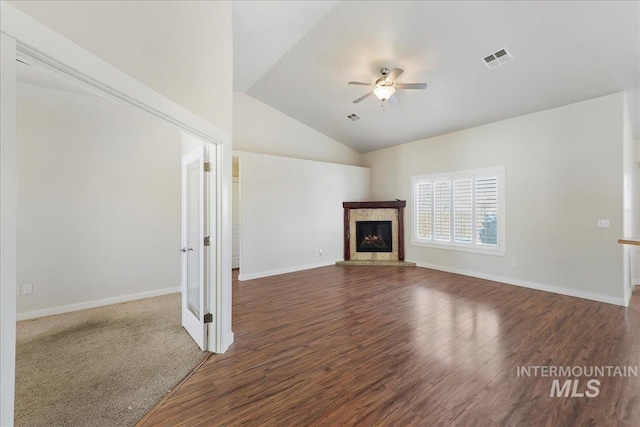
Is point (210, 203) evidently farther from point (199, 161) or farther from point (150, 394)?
point (150, 394)

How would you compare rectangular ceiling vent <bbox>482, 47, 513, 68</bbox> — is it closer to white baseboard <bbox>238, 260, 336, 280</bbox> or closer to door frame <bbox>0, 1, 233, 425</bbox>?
door frame <bbox>0, 1, 233, 425</bbox>

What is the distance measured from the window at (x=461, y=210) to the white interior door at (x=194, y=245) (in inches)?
200

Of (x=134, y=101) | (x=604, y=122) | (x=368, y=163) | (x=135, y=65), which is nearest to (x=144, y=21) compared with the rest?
(x=135, y=65)

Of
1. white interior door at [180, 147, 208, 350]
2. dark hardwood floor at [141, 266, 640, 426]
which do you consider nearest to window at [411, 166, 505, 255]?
dark hardwood floor at [141, 266, 640, 426]

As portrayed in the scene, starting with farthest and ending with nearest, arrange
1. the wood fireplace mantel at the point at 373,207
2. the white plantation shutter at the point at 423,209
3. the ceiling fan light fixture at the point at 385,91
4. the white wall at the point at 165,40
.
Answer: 1. the wood fireplace mantel at the point at 373,207
2. the white plantation shutter at the point at 423,209
3. the ceiling fan light fixture at the point at 385,91
4. the white wall at the point at 165,40

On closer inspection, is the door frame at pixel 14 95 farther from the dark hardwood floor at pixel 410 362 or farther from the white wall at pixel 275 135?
the white wall at pixel 275 135

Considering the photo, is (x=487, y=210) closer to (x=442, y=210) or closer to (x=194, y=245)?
A: (x=442, y=210)

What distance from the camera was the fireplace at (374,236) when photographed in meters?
6.64

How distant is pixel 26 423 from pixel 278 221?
432 cm

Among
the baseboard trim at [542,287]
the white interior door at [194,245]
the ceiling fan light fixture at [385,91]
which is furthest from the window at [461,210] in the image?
the white interior door at [194,245]

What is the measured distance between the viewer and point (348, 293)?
430cm

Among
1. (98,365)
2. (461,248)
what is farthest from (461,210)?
(98,365)

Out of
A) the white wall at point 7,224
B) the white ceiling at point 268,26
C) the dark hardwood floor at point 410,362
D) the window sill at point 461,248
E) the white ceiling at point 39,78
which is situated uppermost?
the white ceiling at point 268,26

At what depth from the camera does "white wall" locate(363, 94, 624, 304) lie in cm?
376
